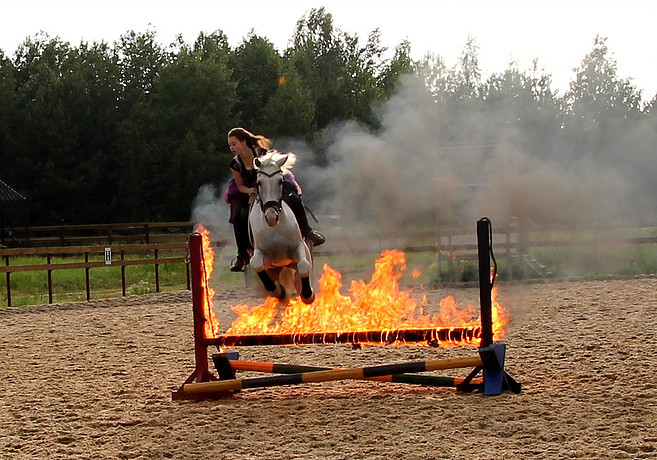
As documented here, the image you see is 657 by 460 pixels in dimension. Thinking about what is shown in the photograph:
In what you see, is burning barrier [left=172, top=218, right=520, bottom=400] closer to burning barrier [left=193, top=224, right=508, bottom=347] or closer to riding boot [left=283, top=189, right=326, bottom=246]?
burning barrier [left=193, top=224, right=508, bottom=347]

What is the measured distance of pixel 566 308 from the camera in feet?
44.9

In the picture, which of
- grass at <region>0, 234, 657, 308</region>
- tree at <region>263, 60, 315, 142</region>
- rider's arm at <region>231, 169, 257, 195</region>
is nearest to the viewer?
rider's arm at <region>231, 169, 257, 195</region>

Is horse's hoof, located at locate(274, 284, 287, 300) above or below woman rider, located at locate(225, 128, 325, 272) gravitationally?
below

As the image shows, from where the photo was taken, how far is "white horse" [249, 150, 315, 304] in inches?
288

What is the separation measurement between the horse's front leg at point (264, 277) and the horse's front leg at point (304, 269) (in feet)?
0.90

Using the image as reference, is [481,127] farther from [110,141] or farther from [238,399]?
[110,141]

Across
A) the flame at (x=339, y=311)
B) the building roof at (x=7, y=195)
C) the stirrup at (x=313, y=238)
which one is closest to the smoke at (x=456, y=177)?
the flame at (x=339, y=311)

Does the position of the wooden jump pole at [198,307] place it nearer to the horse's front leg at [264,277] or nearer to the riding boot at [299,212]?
the horse's front leg at [264,277]

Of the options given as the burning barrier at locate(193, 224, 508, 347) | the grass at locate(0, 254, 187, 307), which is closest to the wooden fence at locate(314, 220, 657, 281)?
the grass at locate(0, 254, 187, 307)

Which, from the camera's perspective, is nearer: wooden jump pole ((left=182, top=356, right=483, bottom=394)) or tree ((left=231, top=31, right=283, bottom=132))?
wooden jump pole ((left=182, top=356, right=483, bottom=394))

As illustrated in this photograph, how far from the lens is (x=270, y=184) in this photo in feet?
24.0

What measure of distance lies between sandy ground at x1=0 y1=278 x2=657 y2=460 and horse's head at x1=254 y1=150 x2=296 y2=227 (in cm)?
164

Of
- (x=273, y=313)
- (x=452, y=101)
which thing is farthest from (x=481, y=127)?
(x=273, y=313)

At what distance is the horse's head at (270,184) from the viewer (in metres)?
7.19
